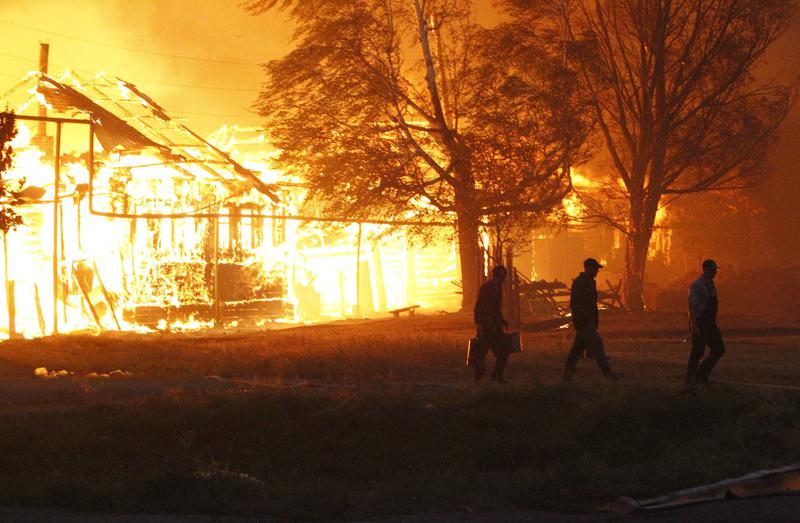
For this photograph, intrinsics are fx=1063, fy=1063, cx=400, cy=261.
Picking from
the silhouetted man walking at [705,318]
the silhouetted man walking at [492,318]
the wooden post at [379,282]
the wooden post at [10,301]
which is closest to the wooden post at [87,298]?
the wooden post at [10,301]

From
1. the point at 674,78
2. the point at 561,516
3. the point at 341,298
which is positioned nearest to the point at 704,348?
the point at 561,516

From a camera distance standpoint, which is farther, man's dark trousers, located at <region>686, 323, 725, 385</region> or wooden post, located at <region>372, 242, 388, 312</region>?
wooden post, located at <region>372, 242, 388, 312</region>

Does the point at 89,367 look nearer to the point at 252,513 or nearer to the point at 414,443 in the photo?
the point at 414,443

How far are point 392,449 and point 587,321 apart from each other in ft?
13.4

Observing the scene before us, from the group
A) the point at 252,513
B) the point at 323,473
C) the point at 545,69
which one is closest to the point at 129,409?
the point at 323,473

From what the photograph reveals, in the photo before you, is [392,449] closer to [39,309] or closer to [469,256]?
[39,309]

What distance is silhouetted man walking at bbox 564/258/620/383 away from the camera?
46.4ft

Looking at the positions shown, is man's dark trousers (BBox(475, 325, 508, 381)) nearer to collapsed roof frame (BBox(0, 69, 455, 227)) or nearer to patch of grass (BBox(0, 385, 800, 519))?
patch of grass (BBox(0, 385, 800, 519))

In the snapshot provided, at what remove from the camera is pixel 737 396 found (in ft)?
39.0

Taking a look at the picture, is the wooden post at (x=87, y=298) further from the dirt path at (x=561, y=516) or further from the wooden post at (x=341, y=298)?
the dirt path at (x=561, y=516)

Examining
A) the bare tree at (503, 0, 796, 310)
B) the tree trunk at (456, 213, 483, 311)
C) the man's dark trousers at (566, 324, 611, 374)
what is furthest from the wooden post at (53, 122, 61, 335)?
the bare tree at (503, 0, 796, 310)

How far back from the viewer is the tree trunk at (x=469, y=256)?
2692 cm

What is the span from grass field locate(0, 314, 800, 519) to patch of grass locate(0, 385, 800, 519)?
23mm

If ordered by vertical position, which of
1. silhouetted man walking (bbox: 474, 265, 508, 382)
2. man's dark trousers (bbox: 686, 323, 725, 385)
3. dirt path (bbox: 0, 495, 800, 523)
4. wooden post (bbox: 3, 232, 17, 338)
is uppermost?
wooden post (bbox: 3, 232, 17, 338)
